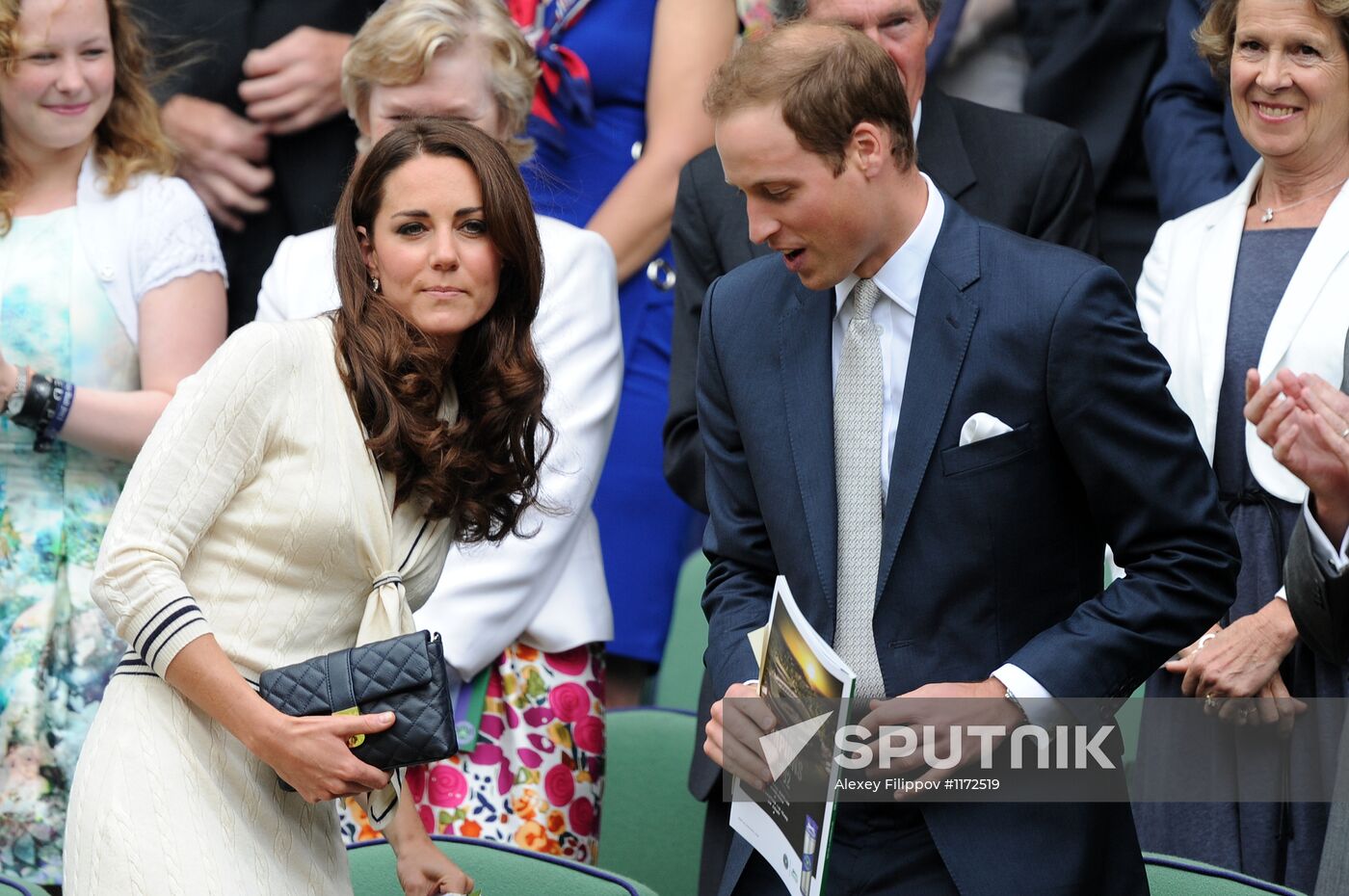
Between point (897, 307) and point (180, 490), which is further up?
point (897, 307)

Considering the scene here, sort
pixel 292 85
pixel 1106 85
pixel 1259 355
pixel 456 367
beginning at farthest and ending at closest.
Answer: pixel 292 85
pixel 1106 85
pixel 1259 355
pixel 456 367

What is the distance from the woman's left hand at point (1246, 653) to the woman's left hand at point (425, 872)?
4.97 feet

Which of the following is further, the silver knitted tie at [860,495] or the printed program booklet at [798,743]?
the silver knitted tie at [860,495]

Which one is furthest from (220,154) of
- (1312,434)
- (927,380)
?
(1312,434)

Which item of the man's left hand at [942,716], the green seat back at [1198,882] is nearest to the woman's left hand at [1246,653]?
the green seat back at [1198,882]

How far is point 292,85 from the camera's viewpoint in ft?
15.1

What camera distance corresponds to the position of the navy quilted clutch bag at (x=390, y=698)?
2.51 meters

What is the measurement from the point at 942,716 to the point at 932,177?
5.36 ft

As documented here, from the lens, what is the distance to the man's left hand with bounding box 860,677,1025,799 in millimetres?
2469

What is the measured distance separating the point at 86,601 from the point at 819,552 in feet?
6.35

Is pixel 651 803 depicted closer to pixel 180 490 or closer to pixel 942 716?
pixel 942 716

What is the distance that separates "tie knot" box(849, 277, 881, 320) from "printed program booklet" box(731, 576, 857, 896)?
17.9 inches

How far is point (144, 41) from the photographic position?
448 centimetres

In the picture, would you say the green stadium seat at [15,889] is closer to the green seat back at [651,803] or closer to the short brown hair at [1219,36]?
the green seat back at [651,803]
